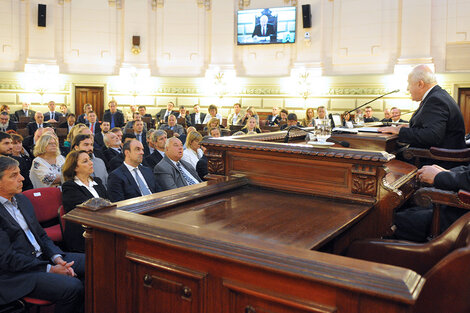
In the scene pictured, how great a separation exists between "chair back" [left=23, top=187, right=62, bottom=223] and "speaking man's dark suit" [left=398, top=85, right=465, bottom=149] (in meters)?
2.60

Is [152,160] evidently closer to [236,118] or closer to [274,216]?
[274,216]

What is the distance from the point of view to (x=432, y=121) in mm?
3033

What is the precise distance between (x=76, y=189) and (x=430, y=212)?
2347mm

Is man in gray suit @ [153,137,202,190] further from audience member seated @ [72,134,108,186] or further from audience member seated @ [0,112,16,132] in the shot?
audience member seated @ [0,112,16,132]

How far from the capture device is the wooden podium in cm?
119

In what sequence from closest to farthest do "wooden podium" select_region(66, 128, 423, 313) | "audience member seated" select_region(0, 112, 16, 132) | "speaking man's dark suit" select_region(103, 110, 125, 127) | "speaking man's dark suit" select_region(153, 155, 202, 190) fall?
"wooden podium" select_region(66, 128, 423, 313) < "speaking man's dark suit" select_region(153, 155, 202, 190) < "audience member seated" select_region(0, 112, 16, 132) < "speaking man's dark suit" select_region(103, 110, 125, 127)

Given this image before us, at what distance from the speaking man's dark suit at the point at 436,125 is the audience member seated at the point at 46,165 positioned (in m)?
3.18

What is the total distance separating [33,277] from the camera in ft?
7.57

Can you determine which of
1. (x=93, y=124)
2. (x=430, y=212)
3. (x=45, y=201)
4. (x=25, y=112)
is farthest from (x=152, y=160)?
(x=25, y=112)

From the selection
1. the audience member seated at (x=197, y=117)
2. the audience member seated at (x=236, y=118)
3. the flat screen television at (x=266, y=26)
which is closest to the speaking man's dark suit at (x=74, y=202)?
the audience member seated at (x=236, y=118)

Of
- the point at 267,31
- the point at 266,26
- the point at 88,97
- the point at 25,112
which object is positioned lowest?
the point at 25,112

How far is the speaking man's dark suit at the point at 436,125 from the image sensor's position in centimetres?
300

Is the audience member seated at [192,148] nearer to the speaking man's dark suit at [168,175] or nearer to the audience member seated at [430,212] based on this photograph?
the speaking man's dark suit at [168,175]

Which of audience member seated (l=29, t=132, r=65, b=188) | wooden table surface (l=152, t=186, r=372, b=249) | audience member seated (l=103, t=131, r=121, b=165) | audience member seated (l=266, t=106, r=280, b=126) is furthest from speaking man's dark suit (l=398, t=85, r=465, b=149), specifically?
audience member seated (l=266, t=106, r=280, b=126)
